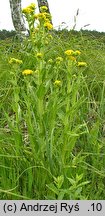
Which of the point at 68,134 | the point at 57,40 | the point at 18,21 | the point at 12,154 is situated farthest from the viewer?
the point at 18,21

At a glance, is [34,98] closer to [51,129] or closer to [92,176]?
[51,129]

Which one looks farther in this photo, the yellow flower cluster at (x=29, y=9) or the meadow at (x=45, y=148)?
the yellow flower cluster at (x=29, y=9)

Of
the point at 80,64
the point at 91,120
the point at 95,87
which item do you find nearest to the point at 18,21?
the point at 95,87

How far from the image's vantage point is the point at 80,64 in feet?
8.75

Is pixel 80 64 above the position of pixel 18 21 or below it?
below

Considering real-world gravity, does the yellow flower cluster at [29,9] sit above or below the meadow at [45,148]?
above

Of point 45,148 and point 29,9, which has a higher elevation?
point 29,9

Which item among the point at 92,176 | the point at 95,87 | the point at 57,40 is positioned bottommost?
the point at 92,176

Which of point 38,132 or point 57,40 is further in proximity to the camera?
point 57,40

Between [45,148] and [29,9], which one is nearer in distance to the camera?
[45,148]

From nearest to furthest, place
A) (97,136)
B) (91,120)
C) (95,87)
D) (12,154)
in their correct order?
(12,154), (97,136), (91,120), (95,87)

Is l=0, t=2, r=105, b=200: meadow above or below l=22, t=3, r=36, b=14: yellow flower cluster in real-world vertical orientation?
below

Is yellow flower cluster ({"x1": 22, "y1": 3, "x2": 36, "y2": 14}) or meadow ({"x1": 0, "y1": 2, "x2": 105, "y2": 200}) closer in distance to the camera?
meadow ({"x1": 0, "y1": 2, "x2": 105, "y2": 200})

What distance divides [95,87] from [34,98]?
4.31ft
